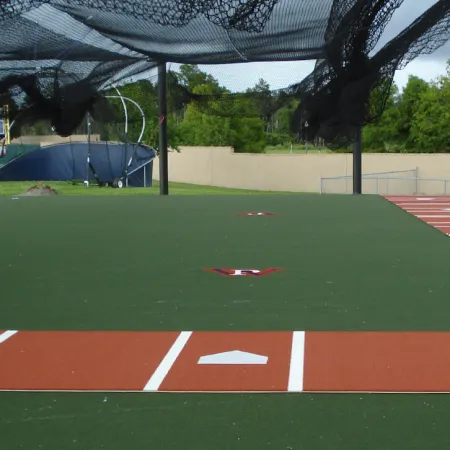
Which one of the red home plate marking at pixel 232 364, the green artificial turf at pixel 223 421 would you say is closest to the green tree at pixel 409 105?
the red home plate marking at pixel 232 364

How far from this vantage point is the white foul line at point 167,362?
474cm

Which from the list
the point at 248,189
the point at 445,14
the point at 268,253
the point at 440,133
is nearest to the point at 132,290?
the point at 268,253

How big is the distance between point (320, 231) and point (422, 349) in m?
6.85

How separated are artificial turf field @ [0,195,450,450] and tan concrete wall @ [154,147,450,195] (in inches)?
680

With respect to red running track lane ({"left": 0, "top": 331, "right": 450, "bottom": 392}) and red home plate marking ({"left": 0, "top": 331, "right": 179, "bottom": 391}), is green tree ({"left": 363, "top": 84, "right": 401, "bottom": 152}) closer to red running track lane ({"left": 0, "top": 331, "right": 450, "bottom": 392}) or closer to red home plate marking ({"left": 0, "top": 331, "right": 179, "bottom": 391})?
red running track lane ({"left": 0, "top": 331, "right": 450, "bottom": 392})

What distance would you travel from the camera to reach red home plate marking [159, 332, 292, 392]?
15.5ft

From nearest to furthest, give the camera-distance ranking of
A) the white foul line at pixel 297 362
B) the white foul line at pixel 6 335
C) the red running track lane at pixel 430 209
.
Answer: the white foul line at pixel 297 362, the white foul line at pixel 6 335, the red running track lane at pixel 430 209

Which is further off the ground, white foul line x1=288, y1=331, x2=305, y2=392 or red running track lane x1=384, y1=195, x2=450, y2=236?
white foul line x1=288, y1=331, x2=305, y2=392

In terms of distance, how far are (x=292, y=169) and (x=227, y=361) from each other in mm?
28874

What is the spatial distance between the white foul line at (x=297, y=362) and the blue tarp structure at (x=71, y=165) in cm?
2070

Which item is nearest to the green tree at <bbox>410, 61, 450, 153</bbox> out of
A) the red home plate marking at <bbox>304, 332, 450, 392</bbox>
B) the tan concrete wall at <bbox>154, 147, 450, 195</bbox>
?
the tan concrete wall at <bbox>154, 147, 450, 195</bbox>

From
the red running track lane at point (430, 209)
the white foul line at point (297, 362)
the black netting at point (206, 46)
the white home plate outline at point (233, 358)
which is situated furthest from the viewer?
the red running track lane at point (430, 209)

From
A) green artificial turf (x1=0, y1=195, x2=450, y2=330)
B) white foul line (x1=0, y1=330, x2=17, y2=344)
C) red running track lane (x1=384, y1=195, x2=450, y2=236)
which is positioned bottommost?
red running track lane (x1=384, y1=195, x2=450, y2=236)

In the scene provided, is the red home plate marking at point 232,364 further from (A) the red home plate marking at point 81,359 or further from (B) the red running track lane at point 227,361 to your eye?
(A) the red home plate marking at point 81,359
